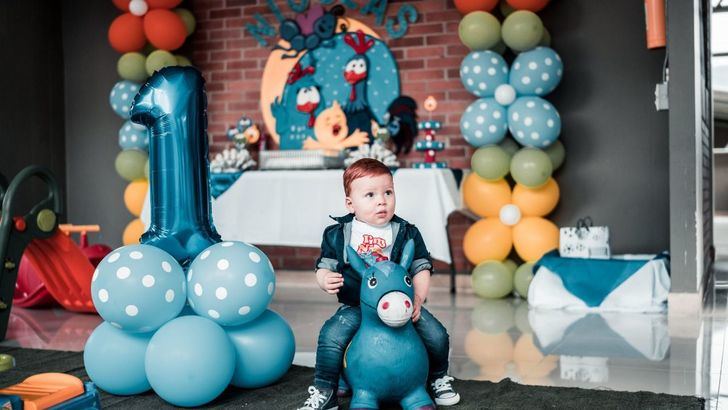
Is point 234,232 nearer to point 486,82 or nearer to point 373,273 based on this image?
point 486,82

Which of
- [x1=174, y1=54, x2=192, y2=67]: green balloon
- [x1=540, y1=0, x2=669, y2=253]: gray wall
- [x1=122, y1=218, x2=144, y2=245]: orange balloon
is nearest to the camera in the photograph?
[x1=540, y1=0, x2=669, y2=253]: gray wall

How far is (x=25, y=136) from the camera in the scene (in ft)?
19.5

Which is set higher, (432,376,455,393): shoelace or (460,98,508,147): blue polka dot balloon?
(460,98,508,147): blue polka dot balloon

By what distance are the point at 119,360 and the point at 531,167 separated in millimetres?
2740

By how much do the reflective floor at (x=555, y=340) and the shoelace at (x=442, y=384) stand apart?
0.37 meters

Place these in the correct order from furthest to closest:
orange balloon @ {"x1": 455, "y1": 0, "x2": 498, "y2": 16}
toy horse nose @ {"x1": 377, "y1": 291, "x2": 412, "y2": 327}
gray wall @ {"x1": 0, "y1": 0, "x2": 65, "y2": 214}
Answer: gray wall @ {"x1": 0, "y1": 0, "x2": 65, "y2": 214}
orange balloon @ {"x1": 455, "y1": 0, "x2": 498, "y2": 16}
toy horse nose @ {"x1": 377, "y1": 291, "x2": 412, "y2": 327}

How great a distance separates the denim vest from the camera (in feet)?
7.56

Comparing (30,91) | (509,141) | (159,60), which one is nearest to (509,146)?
(509,141)

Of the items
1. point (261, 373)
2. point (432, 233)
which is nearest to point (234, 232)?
point (432, 233)

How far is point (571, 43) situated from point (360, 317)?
10.8 feet

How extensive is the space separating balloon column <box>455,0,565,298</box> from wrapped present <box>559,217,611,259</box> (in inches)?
7.4

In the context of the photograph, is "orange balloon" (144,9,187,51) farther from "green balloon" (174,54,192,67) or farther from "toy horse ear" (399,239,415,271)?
"toy horse ear" (399,239,415,271)

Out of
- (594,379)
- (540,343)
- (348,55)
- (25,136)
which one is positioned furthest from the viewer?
(25,136)

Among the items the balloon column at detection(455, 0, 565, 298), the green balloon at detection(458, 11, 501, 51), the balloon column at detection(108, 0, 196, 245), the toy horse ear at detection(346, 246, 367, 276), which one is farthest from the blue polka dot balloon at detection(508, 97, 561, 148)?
the toy horse ear at detection(346, 246, 367, 276)
